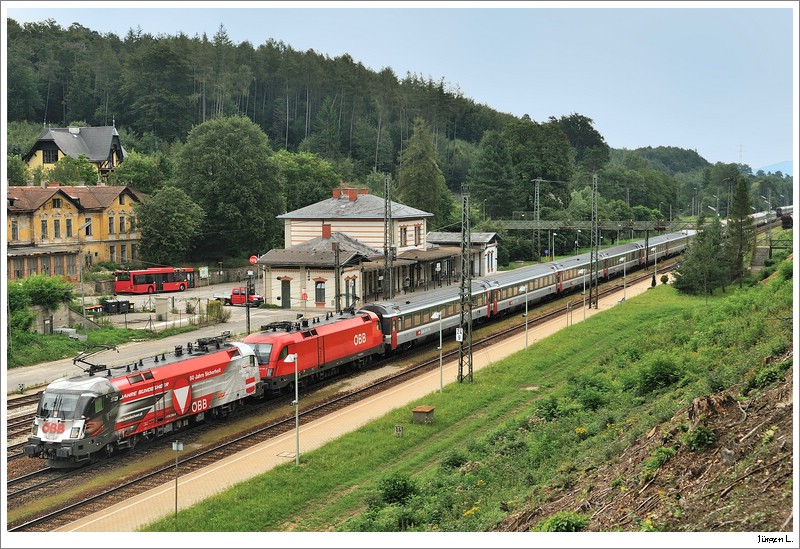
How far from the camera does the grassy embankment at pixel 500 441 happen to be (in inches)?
848

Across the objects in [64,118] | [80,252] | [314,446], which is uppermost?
[64,118]

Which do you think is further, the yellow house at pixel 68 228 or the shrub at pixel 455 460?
the yellow house at pixel 68 228

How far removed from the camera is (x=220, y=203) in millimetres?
73562

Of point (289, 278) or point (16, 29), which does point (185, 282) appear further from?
point (16, 29)

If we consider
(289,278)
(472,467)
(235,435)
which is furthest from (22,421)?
(289,278)

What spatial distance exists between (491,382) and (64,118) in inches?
4002

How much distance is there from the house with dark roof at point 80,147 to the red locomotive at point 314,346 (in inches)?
2295

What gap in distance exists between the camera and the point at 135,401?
26578mm

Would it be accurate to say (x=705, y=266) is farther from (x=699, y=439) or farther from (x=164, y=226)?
(x=699, y=439)

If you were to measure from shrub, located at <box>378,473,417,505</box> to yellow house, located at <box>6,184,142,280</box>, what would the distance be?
39.4 m

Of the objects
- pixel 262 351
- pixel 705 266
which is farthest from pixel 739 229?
pixel 262 351

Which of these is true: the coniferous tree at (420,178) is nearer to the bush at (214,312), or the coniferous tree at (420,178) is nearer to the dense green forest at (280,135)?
the dense green forest at (280,135)

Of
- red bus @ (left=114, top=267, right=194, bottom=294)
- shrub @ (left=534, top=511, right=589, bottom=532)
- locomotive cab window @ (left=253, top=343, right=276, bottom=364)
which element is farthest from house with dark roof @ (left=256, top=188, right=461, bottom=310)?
shrub @ (left=534, top=511, right=589, bottom=532)

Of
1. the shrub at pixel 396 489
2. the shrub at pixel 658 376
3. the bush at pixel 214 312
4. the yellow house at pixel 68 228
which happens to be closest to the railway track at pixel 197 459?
the shrub at pixel 396 489
